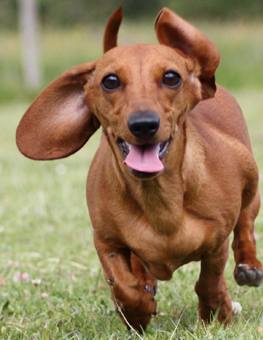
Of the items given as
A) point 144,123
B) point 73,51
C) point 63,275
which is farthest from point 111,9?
point 144,123

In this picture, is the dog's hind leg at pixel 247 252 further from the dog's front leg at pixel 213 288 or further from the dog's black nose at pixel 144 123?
the dog's black nose at pixel 144 123

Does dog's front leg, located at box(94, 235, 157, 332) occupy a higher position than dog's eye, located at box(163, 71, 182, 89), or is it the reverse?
dog's eye, located at box(163, 71, 182, 89)

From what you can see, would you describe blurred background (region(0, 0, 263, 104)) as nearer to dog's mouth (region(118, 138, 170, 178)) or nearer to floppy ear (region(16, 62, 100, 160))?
floppy ear (region(16, 62, 100, 160))

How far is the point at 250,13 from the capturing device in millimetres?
30797

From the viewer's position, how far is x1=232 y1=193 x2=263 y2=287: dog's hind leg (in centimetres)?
290

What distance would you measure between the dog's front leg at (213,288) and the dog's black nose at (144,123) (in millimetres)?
720

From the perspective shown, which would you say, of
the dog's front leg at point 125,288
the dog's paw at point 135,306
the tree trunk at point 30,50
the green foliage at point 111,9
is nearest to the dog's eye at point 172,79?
the dog's front leg at point 125,288

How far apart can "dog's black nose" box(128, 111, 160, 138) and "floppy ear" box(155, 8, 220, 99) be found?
0.52m

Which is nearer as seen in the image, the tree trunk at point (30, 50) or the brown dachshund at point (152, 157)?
the brown dachshund at point (152, 157)

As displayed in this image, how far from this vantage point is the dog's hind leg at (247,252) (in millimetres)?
2904

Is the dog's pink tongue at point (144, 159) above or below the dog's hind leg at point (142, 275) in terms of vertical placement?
above

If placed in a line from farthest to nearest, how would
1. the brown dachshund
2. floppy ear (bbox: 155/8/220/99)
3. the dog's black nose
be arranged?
floppy ear (bbox: 155/8/220/99)
the brown dachshund
the dog's black nose

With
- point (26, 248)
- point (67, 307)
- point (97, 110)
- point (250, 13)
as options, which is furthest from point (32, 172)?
point (250, 13)

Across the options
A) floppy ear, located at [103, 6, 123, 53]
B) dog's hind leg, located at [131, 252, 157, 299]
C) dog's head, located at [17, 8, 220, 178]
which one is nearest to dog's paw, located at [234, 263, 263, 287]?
dog's hind leg, located at [131, 252, 157, 299]
